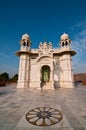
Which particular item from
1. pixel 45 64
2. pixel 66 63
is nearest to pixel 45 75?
pixel 45 64

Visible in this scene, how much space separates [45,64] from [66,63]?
16.1 ft

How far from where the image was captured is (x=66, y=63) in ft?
67.9

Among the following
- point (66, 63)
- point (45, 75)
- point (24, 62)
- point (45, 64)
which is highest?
point (24, 62)

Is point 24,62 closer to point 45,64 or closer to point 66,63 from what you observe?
point 45,64

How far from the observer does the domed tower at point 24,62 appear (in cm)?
2005

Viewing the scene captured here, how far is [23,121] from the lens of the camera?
13.2 feet

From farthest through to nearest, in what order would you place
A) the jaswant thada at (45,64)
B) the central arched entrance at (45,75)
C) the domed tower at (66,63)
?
the central arched entrance at (45,75), the domed tower at (66,63), the jaswant thada at (45,64)

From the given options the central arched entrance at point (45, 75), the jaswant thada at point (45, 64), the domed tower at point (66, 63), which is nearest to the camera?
the jaswant thada at point (45, 64)

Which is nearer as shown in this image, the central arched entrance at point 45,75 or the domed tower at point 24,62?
the domed tower at point 24,62

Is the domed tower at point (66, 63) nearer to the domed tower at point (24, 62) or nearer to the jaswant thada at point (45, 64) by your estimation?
the jaswant thada at point (45, 64)

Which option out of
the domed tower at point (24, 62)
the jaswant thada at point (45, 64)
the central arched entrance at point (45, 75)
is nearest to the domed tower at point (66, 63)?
the jaswant thada at point (45, 64)

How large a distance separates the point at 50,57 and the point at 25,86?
27.4 feet

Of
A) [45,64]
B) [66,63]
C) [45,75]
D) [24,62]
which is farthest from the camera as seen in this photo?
[45,75]

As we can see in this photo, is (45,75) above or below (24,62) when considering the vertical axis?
below
